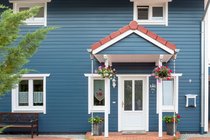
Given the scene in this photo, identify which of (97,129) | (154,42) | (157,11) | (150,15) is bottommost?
(97,129)

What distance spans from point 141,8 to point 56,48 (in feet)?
10.8

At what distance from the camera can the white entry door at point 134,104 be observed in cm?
1358

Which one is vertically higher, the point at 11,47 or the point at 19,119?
the point at 11,47

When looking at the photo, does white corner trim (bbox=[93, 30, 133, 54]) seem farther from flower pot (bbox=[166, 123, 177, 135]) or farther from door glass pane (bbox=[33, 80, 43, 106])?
flower pot (bbox=[166, 123, 177, 135])

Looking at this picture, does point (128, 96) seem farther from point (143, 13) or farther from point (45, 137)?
point (45, 137)

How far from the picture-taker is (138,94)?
1364cm

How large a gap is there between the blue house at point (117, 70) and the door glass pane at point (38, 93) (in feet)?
0.42

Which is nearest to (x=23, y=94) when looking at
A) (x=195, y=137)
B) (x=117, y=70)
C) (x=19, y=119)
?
(x=19, y=119)

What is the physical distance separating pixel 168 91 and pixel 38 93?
4568 mm

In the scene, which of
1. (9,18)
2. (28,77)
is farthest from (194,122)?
(9,18)

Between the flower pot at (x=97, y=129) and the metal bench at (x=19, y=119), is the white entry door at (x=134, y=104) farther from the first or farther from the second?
the metal bench at (x=19, y=119)

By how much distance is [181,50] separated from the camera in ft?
44.7

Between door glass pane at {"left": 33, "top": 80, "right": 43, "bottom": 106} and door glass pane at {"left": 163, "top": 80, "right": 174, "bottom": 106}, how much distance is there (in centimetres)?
432

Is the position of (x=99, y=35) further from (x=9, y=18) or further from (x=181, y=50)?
(x=9, y=18)
